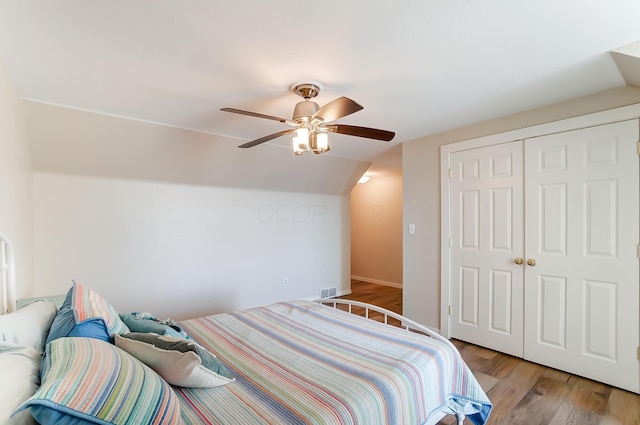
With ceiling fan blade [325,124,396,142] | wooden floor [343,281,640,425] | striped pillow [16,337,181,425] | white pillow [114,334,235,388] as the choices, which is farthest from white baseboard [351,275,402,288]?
striped pillow [16,337,181,425]

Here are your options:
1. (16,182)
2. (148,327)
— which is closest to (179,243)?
(16,182)

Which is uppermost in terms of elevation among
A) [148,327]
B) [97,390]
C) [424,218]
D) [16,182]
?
[16,182]

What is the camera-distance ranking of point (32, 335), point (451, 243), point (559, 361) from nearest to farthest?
point (32, 335) → point (559, 361) → point (451, 243)

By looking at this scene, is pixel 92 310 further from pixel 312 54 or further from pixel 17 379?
pixel 312 54

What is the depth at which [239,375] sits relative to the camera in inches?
54.3

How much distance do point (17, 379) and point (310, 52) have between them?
1.90m

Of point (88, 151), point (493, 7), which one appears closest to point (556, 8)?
point (493, 7)

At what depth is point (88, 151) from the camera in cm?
283

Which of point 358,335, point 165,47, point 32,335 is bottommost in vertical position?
point 358,335

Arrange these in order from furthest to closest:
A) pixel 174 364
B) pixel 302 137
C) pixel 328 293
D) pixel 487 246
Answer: pixel 328 293
pixel 487 246
pixel 302 137
pixel 174 364

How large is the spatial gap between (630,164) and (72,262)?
510 cm

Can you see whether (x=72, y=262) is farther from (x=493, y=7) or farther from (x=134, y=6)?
(x=493, y=7)

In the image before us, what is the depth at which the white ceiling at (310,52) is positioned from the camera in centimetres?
139

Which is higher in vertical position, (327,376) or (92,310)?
(92,310)
